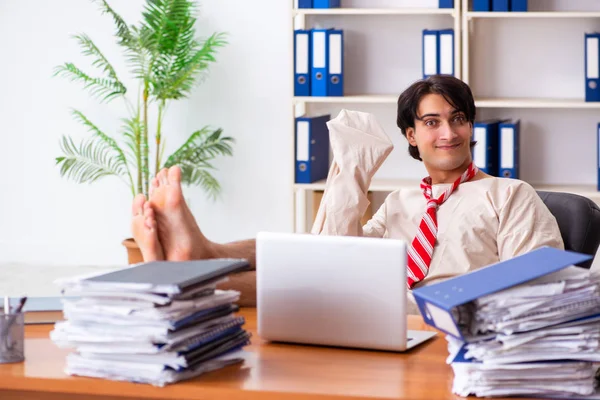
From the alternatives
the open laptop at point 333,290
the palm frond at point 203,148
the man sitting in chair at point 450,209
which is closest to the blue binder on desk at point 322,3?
the palm frond at point 203,148

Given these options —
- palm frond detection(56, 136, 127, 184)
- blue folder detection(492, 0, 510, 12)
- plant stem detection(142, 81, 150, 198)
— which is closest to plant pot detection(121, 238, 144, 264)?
plant stem detection(142, 81, 150, 198)

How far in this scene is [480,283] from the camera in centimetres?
150

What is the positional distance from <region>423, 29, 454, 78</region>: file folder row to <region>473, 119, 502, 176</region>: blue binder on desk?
11.2 inches

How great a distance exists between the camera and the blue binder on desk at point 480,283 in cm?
145

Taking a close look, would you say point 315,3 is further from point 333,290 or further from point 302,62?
point 333,290

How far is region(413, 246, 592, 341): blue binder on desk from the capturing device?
4.75 ft

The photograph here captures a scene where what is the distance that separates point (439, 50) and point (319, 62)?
54 centimetres

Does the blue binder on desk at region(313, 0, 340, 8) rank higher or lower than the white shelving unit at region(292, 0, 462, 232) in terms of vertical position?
higher

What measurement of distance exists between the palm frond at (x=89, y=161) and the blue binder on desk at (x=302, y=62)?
114 centimetres

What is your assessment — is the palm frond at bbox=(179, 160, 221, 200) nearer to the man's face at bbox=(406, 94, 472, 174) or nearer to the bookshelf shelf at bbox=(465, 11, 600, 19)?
the bookshelf shelf at bbox=(465, 11, 600, 19)

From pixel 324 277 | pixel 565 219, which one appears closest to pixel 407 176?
pixel 565 219

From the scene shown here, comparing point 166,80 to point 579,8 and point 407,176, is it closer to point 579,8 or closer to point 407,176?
point 407,176

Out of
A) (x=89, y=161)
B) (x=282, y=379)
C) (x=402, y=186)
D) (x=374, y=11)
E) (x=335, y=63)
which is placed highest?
(x=374, y=11)

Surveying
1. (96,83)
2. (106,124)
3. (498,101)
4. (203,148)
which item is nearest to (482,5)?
(498,101)
